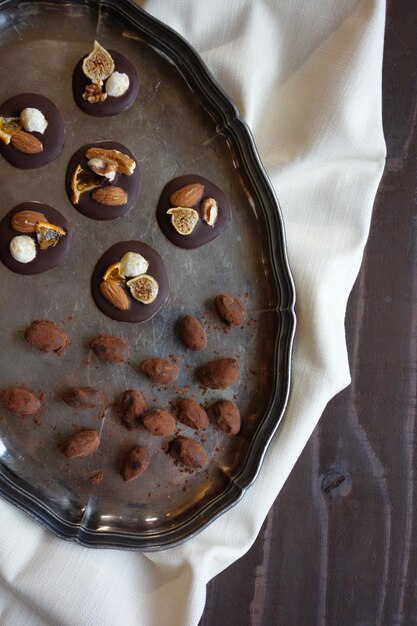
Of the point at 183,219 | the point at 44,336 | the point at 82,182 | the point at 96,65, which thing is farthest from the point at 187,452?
the point at 96,65

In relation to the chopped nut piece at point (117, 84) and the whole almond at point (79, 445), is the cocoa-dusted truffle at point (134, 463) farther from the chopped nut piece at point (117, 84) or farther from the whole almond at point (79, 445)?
the chopped nut piece at point (117, 84)

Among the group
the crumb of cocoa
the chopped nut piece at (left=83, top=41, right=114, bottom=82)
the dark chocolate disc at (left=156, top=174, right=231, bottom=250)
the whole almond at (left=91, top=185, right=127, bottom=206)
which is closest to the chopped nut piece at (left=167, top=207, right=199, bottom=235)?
the dark chocolate disc at (left=156, top=174, right=231, bottom=250)

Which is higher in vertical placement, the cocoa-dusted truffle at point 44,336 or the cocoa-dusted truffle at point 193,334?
the cocoa-dusted truffle at point 193,334

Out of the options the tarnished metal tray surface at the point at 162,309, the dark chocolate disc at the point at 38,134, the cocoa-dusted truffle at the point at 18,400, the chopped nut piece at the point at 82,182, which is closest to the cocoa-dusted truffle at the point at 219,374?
the tarnished metal tray surface at the point at 162,309

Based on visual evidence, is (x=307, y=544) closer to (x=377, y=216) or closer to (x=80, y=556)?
(x=80, y=556)

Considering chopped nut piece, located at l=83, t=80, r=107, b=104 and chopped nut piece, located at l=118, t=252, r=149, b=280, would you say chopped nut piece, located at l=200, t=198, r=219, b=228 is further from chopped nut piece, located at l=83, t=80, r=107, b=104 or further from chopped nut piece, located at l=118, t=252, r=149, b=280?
chopped nut piece, located at l=83, t=80, r=107, b=104

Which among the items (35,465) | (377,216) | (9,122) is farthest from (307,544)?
(9,122)

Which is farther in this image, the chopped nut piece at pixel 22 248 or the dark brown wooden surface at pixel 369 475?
the dark brown wooden surface at pixel 369 475
